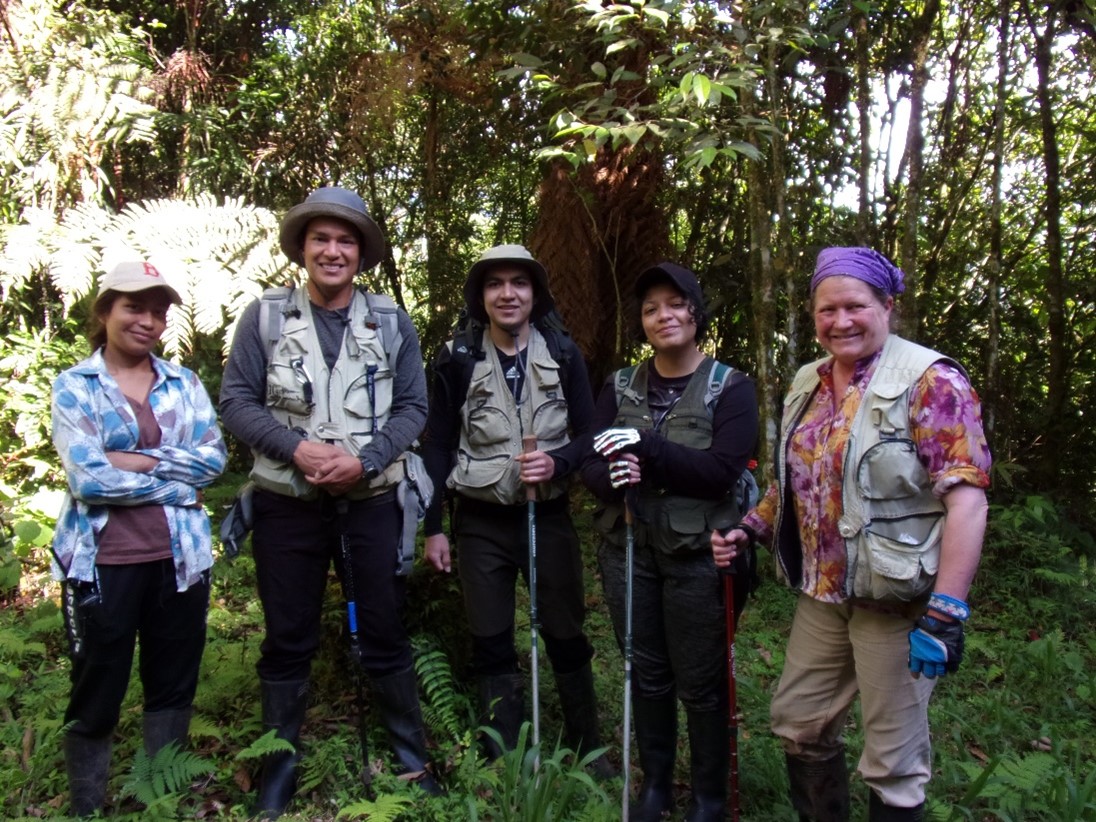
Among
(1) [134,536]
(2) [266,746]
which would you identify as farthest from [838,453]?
(1) [134,536]

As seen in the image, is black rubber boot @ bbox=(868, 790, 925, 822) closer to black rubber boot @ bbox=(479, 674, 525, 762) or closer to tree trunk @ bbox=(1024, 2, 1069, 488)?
black rubber boot @ bbox=(479, 674, 525, 762)

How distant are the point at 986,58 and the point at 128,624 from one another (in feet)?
26.2

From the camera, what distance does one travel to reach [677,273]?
3289 mm

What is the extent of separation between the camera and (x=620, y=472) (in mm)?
3133

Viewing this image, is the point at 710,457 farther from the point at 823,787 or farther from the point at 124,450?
the point at 124,450

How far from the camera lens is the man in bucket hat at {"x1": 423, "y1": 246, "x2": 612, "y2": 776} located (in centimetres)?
362

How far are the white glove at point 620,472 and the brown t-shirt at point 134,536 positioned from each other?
165 cm

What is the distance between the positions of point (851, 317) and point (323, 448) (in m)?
1.91

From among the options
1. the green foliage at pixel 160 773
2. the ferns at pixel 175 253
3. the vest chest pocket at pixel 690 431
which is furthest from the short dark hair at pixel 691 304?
the ferns at pixel 175 253

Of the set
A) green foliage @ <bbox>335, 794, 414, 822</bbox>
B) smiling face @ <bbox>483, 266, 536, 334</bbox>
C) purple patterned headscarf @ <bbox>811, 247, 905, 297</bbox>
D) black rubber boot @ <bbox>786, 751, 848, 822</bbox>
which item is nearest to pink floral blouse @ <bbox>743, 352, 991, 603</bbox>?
purple patterned headscarf @ <bbox>811, 247, 905, 297</bbox>

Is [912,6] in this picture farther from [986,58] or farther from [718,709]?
[718,709]

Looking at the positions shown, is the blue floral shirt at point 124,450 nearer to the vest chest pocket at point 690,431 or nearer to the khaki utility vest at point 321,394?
the khaki utility vest at point 321,394

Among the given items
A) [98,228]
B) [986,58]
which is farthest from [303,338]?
[986,58]

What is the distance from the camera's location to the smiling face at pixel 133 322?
125 inches
